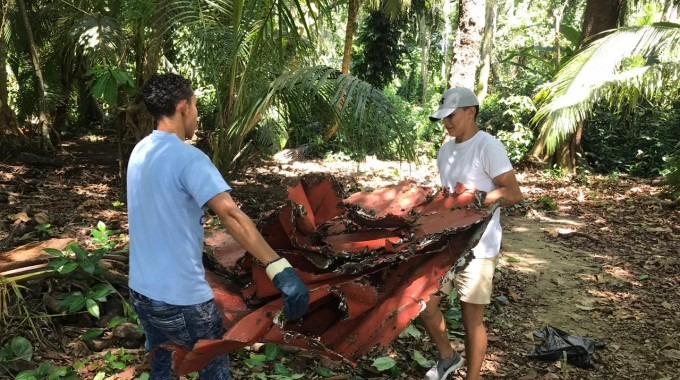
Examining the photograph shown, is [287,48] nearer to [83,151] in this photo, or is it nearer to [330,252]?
[330,252]

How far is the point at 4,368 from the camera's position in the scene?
2.89 m

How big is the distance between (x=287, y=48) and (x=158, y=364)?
5.16m

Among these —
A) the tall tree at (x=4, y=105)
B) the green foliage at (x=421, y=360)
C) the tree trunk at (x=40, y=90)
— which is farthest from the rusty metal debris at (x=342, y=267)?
the tree trunk at (x=40, y=90)

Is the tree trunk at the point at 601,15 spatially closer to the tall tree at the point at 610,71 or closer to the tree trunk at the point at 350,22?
the tall tree at the point at 610,71

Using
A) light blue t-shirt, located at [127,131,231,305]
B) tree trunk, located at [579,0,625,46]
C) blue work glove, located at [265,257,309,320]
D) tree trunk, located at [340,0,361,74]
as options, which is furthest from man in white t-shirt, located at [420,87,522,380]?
tree trunk, located at [340,0,361,74]

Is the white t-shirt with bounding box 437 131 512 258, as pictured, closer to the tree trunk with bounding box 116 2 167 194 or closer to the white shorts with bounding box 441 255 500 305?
the white shorts with bounding box 441 255 500 305

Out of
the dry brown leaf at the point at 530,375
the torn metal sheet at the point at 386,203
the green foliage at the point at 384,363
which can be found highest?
the torn metal sheet at the point at 386,203

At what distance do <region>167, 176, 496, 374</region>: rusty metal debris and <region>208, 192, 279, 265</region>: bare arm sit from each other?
0.26m

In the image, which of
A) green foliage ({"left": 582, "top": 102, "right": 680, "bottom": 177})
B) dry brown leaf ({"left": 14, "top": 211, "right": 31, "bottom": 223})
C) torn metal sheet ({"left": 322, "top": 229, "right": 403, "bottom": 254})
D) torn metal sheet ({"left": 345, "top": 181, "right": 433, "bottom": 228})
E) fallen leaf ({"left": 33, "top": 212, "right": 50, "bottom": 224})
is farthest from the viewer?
green foliage ({"left": 582, "top": 102, "right": 680, "bottom": 177})

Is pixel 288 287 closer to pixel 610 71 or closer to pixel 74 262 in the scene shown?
pixel 74 262

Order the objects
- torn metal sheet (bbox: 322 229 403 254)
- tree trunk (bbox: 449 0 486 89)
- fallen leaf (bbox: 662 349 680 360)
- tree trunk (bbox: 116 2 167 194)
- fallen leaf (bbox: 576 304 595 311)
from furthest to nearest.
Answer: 1. tree trunk (bbox: 116 2 167 194)
2. tree trunk (bbox: 449 0 486 89)
3. fallen leaf (bbox: 576 304 595 311)
4. fallen leaf (bbox: 662 349 680 360)
5. torn metal sheet (bbox: 322 229 403 254)

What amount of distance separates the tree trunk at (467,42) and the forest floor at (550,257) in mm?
1999

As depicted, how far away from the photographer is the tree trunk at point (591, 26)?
430 inches

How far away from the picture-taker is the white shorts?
115 inches
